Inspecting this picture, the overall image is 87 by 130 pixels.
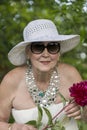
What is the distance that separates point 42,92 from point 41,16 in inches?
66.3

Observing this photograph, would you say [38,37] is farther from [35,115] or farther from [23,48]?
[35,115]

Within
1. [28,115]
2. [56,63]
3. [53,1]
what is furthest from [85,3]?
[28,115]

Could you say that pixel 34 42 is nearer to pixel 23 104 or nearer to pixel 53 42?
pixel 53 42

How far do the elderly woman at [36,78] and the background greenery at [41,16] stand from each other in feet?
2.26

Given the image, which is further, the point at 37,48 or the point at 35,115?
the point at 35,115

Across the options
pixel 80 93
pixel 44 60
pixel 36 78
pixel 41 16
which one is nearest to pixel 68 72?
pixel 36 78

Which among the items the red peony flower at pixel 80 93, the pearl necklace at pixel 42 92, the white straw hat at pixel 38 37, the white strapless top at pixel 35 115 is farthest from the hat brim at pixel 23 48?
the red peony flower at pixel 80 93

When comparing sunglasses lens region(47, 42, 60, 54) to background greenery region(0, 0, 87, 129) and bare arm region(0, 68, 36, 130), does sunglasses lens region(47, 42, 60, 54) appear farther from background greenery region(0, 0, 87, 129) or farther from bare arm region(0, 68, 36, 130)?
background greenery region(0, 0, 87, 129)

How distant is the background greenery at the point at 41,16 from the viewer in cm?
424

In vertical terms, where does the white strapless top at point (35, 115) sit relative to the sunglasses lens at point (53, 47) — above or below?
Answer: below

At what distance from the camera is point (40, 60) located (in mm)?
3307

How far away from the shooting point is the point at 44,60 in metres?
3.30

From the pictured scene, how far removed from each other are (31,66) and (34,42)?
0.28 metres

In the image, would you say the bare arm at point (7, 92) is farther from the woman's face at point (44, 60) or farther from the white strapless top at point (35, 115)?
the woman's face at point (44, 60)
